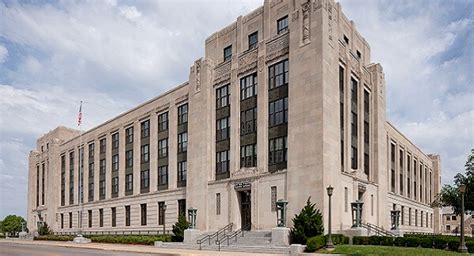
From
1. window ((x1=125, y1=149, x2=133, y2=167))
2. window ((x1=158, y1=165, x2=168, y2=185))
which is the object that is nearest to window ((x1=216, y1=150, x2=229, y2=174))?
window ((x1=158, y1=165, x2=168, y2=185))

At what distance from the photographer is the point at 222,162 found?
154 feet

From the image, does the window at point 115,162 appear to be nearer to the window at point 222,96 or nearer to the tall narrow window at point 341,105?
the window at point 222,96

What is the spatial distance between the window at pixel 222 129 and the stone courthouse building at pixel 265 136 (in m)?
0.10

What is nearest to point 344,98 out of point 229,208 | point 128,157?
point 229,208

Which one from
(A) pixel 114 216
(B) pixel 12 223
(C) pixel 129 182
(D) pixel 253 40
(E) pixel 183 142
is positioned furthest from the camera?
(B) pixel 12 223

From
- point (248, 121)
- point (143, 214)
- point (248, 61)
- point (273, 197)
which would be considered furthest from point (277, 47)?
point (143, 214)

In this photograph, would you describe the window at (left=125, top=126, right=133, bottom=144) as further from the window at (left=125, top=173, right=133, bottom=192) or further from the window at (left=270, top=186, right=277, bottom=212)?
the window at (left=270, top=186, right=277, bottom=212)

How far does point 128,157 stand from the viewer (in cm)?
6519

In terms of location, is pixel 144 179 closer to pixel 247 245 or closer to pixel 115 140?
pixel 115 140

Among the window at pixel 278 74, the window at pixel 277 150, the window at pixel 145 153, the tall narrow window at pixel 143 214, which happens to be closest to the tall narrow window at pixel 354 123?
the window at pixel 277 150

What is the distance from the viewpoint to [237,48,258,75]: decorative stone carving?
146 ft

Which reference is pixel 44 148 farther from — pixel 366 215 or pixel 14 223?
pixel 366 215

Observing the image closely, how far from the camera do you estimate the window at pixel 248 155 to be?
43.2 metres

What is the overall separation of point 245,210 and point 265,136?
715 centimetres
